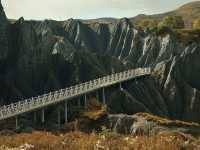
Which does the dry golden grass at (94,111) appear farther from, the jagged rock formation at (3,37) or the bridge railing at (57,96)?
the jagged rock formation at (3,37)

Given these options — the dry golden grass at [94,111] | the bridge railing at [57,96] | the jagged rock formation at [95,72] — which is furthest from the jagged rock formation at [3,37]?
the dry golden grass at [94,111]

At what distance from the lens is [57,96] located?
197 ft

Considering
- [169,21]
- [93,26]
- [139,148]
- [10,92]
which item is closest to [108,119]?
[10,92]

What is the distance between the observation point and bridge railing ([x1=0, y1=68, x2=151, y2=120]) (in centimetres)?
5288

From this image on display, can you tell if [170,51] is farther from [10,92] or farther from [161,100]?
[10,92]

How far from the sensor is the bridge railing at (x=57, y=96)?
52.9 m

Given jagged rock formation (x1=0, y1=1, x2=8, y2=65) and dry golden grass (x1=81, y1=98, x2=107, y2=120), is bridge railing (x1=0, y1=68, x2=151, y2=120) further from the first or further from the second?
jagged rock formation (x1=0, y1=1, x2=8, y2=65)

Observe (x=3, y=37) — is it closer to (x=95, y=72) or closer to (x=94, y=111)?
(x=95, y=72)

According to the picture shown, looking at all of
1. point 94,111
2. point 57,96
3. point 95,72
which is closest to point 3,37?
point 95,72

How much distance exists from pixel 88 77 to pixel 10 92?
58.9ft

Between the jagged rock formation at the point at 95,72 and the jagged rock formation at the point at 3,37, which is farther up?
the jagged rock formation at the point at 3,37

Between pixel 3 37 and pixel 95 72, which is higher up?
pixel 3 37

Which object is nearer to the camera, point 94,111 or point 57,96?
point 57,96

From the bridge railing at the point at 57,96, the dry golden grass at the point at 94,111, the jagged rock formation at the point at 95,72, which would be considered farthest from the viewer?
the jagged rock formation at the point at 95,72
